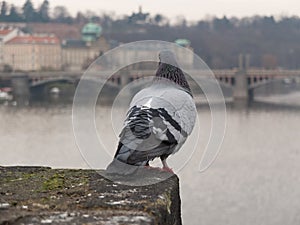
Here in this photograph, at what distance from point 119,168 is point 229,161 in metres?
11.9

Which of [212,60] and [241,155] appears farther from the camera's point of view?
[212,60]

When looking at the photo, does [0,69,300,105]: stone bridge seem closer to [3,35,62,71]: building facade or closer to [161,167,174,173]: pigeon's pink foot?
[3,35,62,71]: building facade

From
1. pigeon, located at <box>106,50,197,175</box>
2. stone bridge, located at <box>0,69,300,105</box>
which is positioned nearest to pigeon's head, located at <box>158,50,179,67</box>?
pigeon, located at <box>106,50,197,175</box>

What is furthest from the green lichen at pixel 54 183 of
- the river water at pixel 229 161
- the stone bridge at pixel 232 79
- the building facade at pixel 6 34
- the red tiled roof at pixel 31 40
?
the building facade at pixel 6 34

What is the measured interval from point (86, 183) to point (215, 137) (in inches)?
21.5

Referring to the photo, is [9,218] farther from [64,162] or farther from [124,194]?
[64,162]

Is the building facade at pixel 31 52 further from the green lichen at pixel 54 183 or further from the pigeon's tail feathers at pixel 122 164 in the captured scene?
the pigeon's tail feathers at pixel 122 164

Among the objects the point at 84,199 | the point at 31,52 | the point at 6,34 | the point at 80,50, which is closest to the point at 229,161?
the point at 84,199

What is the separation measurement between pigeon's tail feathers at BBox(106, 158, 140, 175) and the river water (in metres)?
0.14

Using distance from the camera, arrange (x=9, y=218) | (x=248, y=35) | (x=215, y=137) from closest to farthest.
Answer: (x=9, y=218), (x=215, y=137), (x=248, y=35)

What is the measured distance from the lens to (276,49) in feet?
211

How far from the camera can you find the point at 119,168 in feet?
6.97

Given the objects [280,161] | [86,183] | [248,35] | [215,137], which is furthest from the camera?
[248,35]

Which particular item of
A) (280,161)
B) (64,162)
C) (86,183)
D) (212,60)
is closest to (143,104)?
(86,183)
